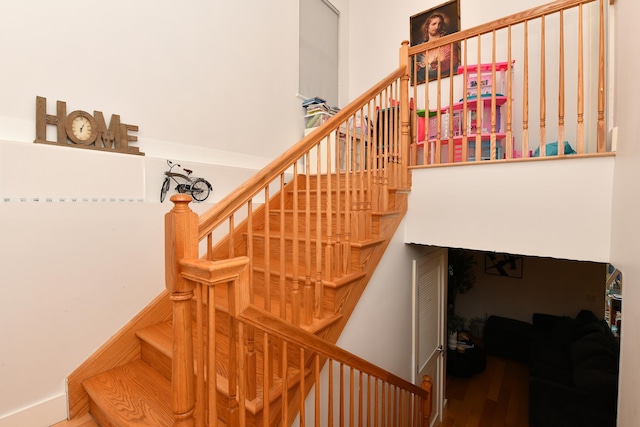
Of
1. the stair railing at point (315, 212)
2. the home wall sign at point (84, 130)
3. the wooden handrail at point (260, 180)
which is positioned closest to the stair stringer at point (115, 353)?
the stair railing at point (315, 212)

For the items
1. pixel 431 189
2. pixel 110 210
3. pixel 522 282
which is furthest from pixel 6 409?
pixel 522 282

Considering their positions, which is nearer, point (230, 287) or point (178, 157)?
point (230, 287)

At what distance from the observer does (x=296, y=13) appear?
2992 mm

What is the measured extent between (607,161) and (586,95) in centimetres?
139

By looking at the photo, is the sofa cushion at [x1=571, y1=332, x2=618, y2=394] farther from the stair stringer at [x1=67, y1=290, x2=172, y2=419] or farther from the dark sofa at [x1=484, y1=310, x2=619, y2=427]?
the stair stringer at [x1=67, y1=290, x2=172, y2=419]

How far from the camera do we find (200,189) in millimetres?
2039

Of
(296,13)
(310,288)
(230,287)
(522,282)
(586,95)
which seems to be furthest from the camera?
(522,282)

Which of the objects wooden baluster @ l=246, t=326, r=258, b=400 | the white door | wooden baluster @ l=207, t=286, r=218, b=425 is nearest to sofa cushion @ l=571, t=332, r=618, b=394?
the white door

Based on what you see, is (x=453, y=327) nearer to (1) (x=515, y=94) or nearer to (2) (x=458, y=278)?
(2) (x=458, y=278)

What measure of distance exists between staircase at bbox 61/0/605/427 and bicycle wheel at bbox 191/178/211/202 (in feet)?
1.07

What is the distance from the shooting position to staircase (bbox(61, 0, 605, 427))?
2.78ft

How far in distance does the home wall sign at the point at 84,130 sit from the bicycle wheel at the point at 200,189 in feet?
1.19

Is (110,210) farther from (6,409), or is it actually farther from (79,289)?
(6,409)

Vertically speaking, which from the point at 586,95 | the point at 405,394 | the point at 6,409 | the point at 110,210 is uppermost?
the point at 586,95
